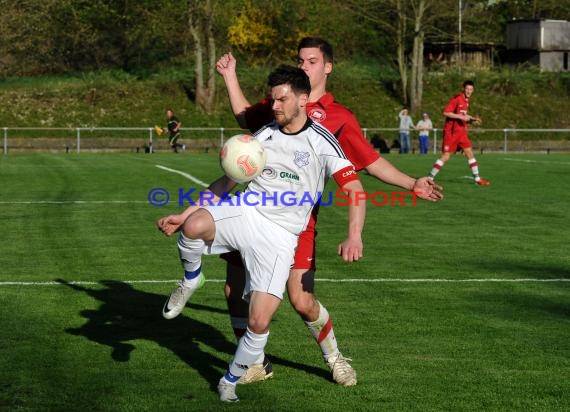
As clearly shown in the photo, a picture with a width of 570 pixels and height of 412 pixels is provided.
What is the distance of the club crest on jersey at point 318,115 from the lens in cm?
743

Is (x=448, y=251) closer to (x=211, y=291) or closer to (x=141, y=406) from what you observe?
(x=211, y=291)

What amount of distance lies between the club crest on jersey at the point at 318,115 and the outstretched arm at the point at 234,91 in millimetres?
670

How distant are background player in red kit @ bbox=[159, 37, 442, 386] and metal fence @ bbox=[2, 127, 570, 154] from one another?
37.4 metres

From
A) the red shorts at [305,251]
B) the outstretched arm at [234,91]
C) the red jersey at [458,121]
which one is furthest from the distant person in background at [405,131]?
the red shorts at [305,251]

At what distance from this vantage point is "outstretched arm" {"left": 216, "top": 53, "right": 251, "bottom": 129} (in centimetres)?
802

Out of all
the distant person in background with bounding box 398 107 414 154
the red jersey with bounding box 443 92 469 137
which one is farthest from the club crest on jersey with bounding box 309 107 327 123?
the distant person in background with bounding box 398 107 414 154

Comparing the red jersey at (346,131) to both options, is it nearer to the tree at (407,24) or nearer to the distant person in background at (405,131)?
the distant person in background at (405,131)

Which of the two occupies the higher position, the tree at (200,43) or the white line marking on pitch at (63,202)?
the tree at (200,43)

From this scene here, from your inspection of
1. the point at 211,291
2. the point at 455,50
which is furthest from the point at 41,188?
the point at 455,50

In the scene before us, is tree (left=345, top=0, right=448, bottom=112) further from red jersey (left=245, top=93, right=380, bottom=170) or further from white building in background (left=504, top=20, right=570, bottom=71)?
red jersey (left=245, top=93, right=380, bottom=170)

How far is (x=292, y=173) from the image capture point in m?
6.75

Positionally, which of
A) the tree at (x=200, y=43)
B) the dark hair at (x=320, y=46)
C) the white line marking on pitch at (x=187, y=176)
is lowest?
the white line marking on pitch at (x=187, y=176)

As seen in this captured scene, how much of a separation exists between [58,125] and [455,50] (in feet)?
79.3

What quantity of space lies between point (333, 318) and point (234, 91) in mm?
2254
